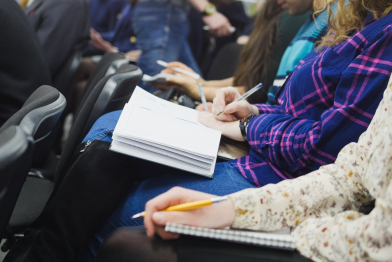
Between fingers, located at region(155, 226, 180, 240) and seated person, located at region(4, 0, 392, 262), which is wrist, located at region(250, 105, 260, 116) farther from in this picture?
fingers, located at region(155, 226, 180, 240)

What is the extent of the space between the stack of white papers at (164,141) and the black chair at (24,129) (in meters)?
0.14

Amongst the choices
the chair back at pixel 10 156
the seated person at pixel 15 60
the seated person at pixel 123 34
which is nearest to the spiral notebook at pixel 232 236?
the chair back at pixel 10 156

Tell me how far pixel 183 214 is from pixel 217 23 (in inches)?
100

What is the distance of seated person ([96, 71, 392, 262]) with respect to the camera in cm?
52

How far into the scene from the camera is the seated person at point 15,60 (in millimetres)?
1125

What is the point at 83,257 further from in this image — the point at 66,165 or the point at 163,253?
the point at 163,253

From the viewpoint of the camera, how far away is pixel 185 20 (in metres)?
2.39

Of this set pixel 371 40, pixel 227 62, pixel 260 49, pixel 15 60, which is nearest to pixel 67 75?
pixel 15 60

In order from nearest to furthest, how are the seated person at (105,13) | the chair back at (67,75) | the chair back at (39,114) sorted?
the chair back at (39,114), the chair back at (67,75), the seated person at (105,13)

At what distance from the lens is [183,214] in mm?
549

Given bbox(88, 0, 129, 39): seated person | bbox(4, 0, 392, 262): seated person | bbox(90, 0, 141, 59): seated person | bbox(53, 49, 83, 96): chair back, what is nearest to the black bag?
bbox(4, 0, 392, 262): seated person

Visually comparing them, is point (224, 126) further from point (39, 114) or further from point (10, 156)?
point (10, 156)

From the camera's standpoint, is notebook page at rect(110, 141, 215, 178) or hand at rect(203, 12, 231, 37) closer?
notebook page at rect(110, 141, 215, 178)

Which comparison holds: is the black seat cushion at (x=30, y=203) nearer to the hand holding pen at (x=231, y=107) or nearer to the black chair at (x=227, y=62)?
the hand holding pen at (x=231, y=107)
